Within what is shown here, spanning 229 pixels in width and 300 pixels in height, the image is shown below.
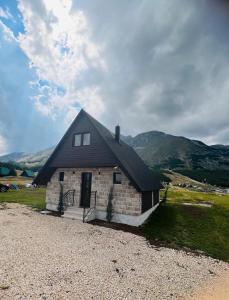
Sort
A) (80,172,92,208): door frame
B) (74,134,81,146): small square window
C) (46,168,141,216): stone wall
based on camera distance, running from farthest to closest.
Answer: (74,134,81,146): small square window, (80,172,92,208): door frame, (46,168,141,216): stone wall

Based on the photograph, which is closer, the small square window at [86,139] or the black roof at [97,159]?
the black roof at [97,159]

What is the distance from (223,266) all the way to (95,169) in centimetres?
1082

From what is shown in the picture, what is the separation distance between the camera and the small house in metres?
15.0

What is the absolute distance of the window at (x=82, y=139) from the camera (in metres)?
17.5

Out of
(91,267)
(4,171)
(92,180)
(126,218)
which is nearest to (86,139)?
(92,180)

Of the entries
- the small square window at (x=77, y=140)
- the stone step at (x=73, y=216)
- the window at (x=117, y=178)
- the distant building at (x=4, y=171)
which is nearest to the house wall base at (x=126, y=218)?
the stone step at (x=73, y=216)

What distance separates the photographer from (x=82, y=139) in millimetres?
17891

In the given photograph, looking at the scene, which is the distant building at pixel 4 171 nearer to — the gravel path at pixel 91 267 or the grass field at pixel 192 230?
the grass field at pixel 192 230

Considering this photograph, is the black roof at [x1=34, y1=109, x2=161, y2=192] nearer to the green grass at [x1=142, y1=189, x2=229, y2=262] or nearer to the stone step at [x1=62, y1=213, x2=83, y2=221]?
the green grass at [x1=142, y1=189, x2=229, y2=262]

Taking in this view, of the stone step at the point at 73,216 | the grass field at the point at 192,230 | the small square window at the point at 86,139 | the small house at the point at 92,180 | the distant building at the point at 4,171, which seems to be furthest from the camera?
the distant building at the point at 4,171

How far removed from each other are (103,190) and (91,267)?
8.65 meters

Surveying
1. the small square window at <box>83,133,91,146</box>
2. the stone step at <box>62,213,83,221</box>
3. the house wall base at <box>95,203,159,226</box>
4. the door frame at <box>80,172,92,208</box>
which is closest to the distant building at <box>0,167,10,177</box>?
the door frame at <box>80,172,92,208</box>

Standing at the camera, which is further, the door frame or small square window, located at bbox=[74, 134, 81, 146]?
small square window, located at bbox=[74, 134, 81, 146]

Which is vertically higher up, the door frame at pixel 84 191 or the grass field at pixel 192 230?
the door frame at pixel 84 191
